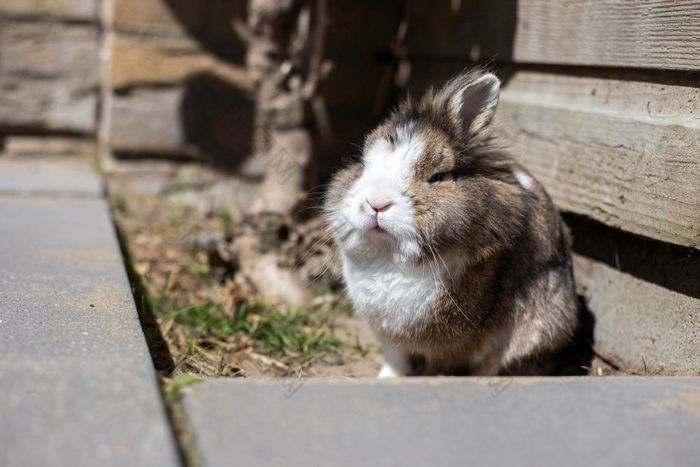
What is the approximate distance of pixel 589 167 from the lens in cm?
302

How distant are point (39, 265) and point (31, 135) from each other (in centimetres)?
222

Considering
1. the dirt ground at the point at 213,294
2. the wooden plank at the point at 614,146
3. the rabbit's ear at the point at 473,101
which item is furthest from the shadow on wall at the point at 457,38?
the dirt ground at the point at 213,294

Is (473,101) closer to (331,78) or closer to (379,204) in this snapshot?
(379,204)

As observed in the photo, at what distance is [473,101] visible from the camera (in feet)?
8.55

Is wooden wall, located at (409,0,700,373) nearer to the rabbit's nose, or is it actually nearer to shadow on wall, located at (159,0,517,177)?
shadow on wall, located at (159,0,517,177)

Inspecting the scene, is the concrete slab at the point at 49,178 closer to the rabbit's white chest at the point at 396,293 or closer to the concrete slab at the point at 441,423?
the rabbit's white chest at the point at 396,293

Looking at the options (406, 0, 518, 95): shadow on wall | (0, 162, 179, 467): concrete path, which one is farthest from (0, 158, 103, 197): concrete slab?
(406, 0, 518, 95): shadow on wall

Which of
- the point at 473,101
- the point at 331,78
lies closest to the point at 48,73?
the point at 331,78

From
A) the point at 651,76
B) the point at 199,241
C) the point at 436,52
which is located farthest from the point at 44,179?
the point at 651,76

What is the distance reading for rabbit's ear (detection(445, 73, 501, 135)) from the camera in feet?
8.30

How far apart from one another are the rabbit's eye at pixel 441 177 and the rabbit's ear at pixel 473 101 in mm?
195

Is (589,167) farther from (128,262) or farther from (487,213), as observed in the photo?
(128,262)

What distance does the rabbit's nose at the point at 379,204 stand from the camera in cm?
233

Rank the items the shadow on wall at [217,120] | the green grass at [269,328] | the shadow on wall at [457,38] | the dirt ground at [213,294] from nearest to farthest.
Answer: the dirt ground at [213,294] → the green grass at [269,328] → the shadow on wall at [457,38] → the shadow on wall at [217,120]
